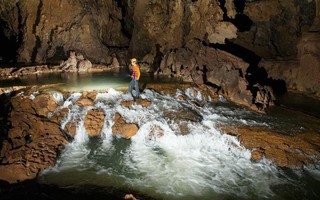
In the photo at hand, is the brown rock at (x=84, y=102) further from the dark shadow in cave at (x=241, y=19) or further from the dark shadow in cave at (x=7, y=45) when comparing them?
the dark shadow in cave at (x=241, y=19)

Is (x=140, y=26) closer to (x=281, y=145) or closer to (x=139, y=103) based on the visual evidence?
(x=139, y=103)

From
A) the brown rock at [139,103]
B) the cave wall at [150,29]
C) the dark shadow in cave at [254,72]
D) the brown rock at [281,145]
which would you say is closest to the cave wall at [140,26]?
the cave wall at [150,29]

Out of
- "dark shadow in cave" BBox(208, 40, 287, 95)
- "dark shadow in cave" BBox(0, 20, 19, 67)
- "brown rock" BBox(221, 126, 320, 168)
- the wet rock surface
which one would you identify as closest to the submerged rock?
the wet rock surface

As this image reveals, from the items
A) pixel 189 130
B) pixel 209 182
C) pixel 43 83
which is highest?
pixel 43 83

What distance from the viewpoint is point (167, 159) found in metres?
8.06

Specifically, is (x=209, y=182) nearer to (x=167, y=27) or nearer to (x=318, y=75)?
(x=318, y=75)

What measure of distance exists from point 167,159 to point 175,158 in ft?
0.87

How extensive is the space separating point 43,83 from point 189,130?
714 cm

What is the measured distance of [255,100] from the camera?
493 inches

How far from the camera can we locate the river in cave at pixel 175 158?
260 inches

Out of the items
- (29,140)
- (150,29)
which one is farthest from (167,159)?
(150,29)

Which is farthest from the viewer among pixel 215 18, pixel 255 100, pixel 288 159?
pixel 215 18

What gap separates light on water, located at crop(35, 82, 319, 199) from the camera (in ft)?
21.9

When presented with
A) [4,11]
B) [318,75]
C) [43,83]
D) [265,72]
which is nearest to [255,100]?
[318,75]
